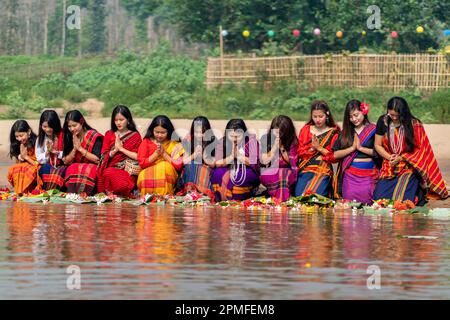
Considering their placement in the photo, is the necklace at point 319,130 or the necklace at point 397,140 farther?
the necklace at point 319,130

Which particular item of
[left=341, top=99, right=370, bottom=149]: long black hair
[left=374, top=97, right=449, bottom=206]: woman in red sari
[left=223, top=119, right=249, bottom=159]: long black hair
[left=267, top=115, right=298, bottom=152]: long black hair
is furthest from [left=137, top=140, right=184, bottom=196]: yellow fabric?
[left=374, top=97, right=449, bottom=206]: woman in red sari

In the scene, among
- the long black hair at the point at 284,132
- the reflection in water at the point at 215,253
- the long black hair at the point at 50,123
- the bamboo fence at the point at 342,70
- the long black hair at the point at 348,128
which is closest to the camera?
the reflection in water at the point at 215,253

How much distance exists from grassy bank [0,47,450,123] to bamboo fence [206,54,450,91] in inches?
19.0

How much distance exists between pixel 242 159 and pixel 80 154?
193 centimetres

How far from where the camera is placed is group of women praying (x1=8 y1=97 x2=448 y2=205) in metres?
13.5

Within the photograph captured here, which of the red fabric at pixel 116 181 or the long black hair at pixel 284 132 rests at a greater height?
the long black hair at pixel 284 132

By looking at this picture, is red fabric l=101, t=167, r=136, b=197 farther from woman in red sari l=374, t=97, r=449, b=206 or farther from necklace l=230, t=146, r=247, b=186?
woman in red sari l=374, t=97, r=449, b=206

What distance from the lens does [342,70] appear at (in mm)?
31781

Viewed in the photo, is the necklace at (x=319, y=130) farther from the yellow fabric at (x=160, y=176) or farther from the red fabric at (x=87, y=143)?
the red fabric at (x=87, y=143)

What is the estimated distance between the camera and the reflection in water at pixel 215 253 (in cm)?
805

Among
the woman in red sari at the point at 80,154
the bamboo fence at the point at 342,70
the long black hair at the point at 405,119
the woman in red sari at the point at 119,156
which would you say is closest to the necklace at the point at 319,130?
the long black hair at the point at 405,119

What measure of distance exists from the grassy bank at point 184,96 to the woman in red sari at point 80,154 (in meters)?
13.5

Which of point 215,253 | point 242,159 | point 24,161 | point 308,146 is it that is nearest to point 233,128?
point 242,159
